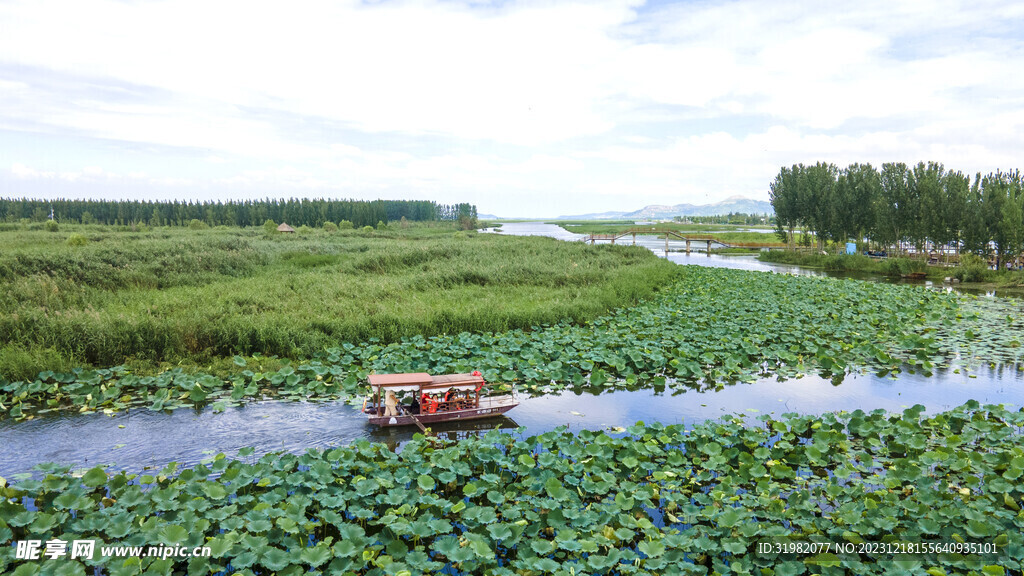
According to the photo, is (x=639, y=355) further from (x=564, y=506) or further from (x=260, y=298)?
(x=260, y=298)

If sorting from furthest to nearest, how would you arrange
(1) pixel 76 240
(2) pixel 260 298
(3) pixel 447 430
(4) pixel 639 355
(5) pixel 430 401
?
(1) pixel 76 240 → (2) pixel 260 298 → (4) pixel 639 355 → (5) pixel 430 401 → (3) pixel 447 430

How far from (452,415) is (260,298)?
9.67 m

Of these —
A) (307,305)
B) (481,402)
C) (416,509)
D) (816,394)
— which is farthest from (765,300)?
(416,509)

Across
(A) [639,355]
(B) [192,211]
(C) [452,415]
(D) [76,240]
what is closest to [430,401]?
(C) [452,415]

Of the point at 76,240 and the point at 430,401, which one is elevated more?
the point at 76,240

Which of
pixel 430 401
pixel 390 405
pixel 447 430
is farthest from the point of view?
pixel 430 401

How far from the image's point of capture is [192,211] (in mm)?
91312

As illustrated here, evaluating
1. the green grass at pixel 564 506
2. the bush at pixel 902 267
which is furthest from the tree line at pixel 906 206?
the green grass at pixel 564 506

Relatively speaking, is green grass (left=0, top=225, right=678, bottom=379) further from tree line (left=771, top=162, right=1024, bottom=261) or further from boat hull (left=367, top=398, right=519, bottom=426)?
tree line (left=771, top=162, right=1024, bottom=261)

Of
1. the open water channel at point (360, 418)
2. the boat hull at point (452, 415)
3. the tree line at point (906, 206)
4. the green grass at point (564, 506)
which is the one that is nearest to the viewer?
the green grass at point (564, 506)

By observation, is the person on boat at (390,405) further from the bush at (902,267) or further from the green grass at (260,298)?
the bush at (902,267)

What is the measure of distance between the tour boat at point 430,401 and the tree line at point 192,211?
87709 millimetres

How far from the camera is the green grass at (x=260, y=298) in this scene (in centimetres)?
1176

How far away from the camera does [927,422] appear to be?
8.39 meters
